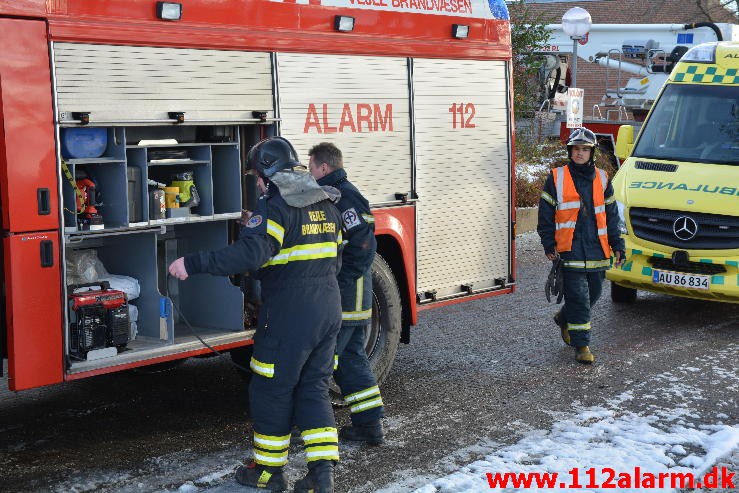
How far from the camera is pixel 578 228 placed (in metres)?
8.10

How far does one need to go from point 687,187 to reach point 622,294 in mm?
1421

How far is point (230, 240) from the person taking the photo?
6.39m

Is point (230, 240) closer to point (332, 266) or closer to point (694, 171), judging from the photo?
point (332, 266)

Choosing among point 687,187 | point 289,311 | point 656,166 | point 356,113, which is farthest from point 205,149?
point 656,166

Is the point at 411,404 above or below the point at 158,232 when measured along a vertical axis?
below

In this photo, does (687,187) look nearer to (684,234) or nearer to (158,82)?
(684,234)

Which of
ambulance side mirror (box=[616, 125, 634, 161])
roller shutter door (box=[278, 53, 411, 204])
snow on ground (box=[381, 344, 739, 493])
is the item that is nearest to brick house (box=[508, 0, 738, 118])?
ambulance side mirror (box=[616, 125, 634, 161])

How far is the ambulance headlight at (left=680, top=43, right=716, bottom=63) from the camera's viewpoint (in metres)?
10.3

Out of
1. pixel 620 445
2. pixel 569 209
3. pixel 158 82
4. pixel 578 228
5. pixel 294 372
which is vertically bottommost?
pixel 620 445

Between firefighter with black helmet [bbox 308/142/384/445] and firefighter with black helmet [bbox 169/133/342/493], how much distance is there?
1.63 feet

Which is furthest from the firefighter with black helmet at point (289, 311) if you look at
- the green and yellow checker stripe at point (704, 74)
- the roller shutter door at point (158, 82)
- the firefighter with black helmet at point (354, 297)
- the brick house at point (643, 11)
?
the brick house at point (643, 11)

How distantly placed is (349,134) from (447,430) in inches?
74.0

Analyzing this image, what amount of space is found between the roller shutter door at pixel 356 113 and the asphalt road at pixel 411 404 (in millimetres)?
1461

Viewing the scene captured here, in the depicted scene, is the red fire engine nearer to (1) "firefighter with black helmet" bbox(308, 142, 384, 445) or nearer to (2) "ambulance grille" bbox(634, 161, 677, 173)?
(1) "firefighter with black helmet" bbox(308, 142, 384, 445)
